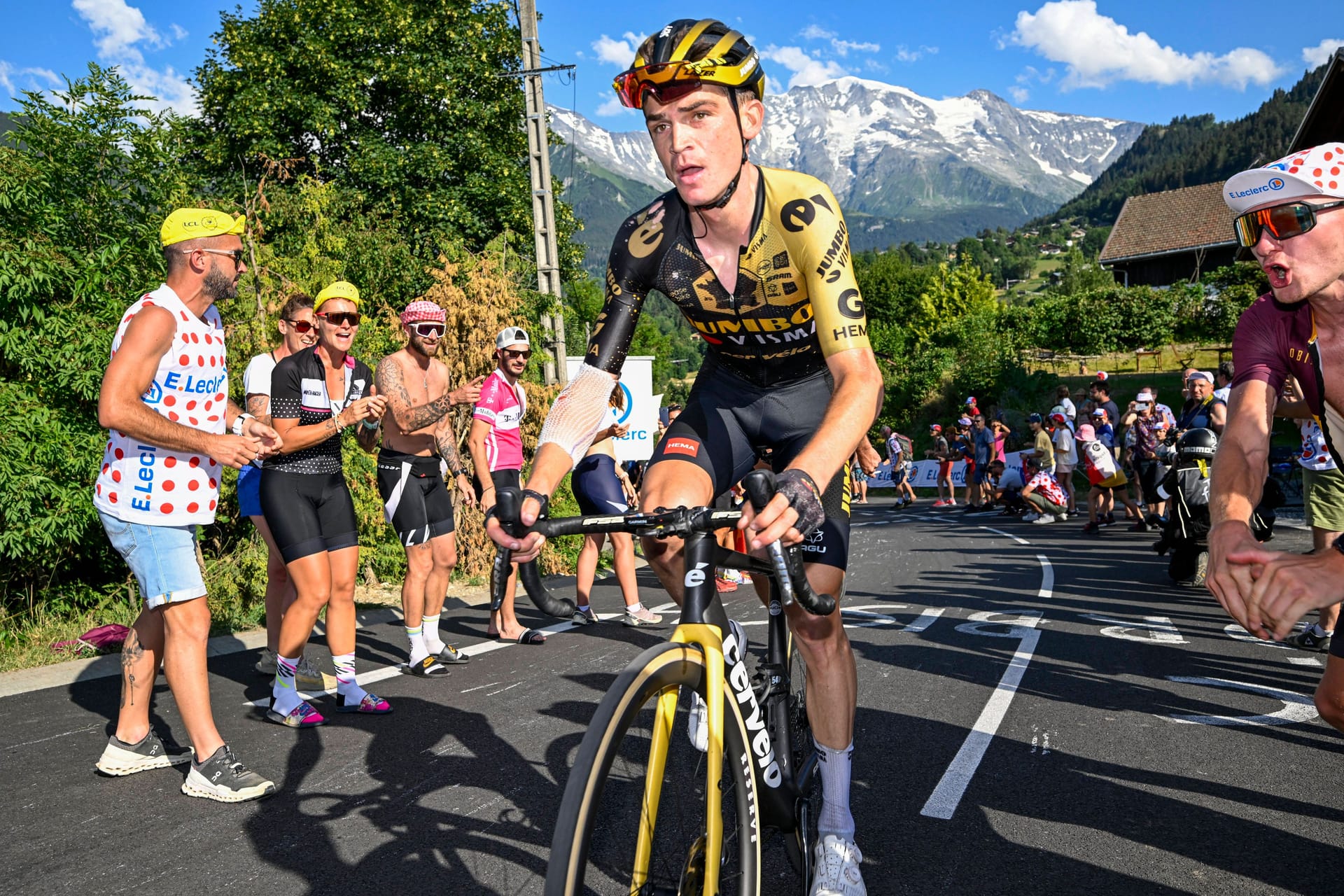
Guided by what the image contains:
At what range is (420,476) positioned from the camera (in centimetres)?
677

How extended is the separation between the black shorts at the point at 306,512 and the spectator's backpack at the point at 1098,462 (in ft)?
44.7

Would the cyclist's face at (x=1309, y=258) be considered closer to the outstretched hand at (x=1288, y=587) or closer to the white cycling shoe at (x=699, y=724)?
the outstretched hand at (x=1288, y=587)

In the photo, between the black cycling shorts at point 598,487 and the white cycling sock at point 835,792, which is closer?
the white cycling sock at point 835,792

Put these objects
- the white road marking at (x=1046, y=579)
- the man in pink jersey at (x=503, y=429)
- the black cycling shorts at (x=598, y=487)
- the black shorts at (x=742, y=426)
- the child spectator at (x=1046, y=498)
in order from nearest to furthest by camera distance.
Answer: the black shorts at (x=742, y=426) → the man in pink jersey at (x=503, y=429) → the black cycling shorts at (x=598, y=487) → the white road marking at (x=1046, y=579) → the child spectator at (x=1046, y=498)

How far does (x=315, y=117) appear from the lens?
1201 inches

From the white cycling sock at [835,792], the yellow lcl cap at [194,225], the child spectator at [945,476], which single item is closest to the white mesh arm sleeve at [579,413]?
the white cycling sock at [835,792]

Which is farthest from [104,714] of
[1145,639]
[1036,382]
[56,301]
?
[1036,382]

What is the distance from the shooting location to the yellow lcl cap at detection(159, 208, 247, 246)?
14.6ft

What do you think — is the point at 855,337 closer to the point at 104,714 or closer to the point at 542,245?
the point at 104,714

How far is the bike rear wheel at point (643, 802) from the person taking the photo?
6.49ft

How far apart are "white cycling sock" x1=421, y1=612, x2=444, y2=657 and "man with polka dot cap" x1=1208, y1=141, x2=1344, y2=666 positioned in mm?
5064

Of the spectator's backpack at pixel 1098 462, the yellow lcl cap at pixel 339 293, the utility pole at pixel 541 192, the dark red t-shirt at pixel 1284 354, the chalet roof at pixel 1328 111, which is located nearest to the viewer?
the dark red t-shirt at pixel 1284 354

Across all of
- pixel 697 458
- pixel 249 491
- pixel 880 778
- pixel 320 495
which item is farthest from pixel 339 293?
pixel 880 778

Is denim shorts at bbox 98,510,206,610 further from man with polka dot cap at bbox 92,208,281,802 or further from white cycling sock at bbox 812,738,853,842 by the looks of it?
white cycling sock at bbox 812,738,853,842
